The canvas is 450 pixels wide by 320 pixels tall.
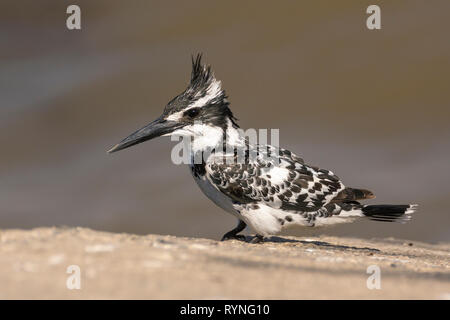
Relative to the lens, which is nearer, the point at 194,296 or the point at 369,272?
the point at 194,296

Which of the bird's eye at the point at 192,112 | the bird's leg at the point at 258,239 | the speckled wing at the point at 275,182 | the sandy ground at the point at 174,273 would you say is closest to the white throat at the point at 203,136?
the bird's eye at the point at 192,112

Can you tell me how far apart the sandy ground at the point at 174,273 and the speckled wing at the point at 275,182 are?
4.77 ft

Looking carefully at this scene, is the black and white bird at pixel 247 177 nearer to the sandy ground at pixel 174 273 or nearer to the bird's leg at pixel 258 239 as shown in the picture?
the bird's leg at pixel 258 239

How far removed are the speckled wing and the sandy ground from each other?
4.77 ft

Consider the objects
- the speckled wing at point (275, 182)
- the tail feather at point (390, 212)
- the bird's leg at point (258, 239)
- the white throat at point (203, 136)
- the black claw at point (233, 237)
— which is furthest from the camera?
the black claw at point (233, 237)

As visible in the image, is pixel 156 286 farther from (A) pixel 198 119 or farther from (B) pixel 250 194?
(A) pixel 198 119

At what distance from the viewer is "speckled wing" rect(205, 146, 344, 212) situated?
6.46 meters

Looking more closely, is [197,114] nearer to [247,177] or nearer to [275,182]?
[247,177]

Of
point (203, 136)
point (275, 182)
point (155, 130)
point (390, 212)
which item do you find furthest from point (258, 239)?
point (155, 130)

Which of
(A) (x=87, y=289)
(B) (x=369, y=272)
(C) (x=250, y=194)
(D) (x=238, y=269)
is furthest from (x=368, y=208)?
(A) (x=87, y=289)

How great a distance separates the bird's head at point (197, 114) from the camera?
6770mm

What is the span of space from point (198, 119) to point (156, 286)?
344cm

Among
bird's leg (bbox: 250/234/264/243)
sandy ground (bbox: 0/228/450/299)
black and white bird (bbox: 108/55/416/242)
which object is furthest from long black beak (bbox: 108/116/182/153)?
sandy ground (bbox: 0/228/450/299)
